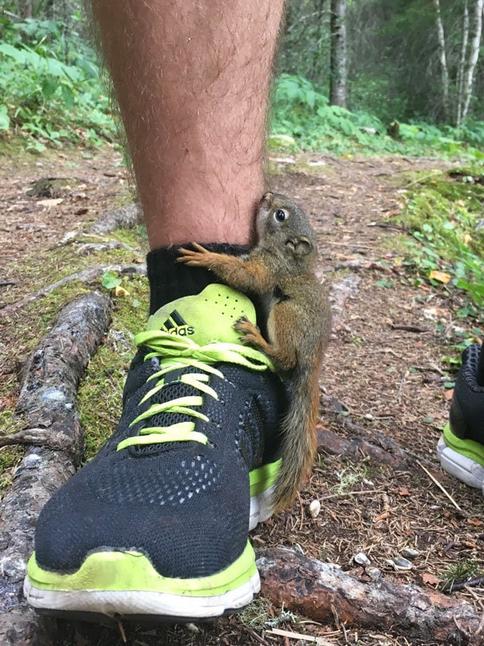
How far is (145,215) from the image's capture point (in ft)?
5.08

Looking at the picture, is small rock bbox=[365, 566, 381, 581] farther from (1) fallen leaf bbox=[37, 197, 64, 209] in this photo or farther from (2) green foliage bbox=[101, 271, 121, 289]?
(1) fallen leaf bbox=[37, 197, 64, 209]

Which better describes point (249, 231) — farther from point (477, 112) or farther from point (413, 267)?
point (477, 112)

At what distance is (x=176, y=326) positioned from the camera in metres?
1.41

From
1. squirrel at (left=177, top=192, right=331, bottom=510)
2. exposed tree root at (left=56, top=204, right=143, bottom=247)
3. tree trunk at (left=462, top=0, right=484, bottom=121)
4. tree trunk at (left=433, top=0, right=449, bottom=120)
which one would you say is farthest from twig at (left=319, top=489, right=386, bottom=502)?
tree trunk at (left=433, top=0, right=449, bottom=120)

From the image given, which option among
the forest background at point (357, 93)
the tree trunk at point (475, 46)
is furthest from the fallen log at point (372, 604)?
the tree trunk at point (475, 46)

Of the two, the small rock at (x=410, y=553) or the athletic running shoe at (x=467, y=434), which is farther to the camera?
the athletic running shoe at (x=467, y=434)

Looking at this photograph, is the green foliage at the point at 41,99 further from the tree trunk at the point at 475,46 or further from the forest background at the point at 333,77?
the tree trunk at the point at 475,46

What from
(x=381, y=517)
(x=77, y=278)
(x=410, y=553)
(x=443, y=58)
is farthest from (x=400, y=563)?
(x=443, y=58)

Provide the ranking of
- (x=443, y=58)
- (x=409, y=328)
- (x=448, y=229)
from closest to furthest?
(x=409, y=328) → (x=448, y=229) → (x=443, y=58)

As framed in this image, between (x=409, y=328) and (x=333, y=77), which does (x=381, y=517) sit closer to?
(x=409, y=328)

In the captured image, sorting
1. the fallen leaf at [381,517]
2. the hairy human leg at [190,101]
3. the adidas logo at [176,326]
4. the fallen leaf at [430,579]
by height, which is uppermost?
the hairy human leg at [190,101]

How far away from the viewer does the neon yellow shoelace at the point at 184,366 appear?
121cm

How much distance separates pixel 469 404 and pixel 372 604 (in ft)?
2.53

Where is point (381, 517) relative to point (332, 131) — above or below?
below
